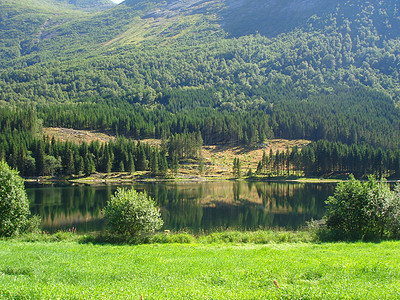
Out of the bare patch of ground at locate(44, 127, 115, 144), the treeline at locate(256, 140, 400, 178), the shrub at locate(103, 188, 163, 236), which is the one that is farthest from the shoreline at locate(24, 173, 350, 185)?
the shrub at locate(103, 188, 163, 236)

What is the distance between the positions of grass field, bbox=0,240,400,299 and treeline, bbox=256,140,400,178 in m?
120

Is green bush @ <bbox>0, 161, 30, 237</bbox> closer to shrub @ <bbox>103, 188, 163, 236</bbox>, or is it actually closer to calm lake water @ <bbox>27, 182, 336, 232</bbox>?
shrub @ <bbox>103, 188, 163, 236</bbox>

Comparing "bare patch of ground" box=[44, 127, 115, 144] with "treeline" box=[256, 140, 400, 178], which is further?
"bare patch of ground" box=[44, 127, 115, 144]

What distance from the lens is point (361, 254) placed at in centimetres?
2227

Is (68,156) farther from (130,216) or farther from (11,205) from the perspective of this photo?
(130,216)

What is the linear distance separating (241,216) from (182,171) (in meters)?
88.8

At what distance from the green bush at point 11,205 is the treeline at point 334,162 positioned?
115 metres

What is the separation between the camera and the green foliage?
32.0 meters

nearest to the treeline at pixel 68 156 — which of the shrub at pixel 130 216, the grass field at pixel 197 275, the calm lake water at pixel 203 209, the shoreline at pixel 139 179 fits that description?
the shoreline at pixel 139 179

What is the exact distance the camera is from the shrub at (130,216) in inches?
1276

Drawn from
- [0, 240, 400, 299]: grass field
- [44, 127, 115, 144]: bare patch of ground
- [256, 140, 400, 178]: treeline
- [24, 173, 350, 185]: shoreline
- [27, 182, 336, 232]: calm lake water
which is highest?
[44, 127, 115, 144]: bare patch of ground

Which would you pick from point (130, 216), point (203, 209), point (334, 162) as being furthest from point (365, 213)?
point (334, 162)

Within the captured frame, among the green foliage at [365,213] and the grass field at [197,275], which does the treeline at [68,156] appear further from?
the grass field at [197,275]

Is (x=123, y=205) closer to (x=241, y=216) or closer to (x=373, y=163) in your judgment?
(x=241, y=216)
